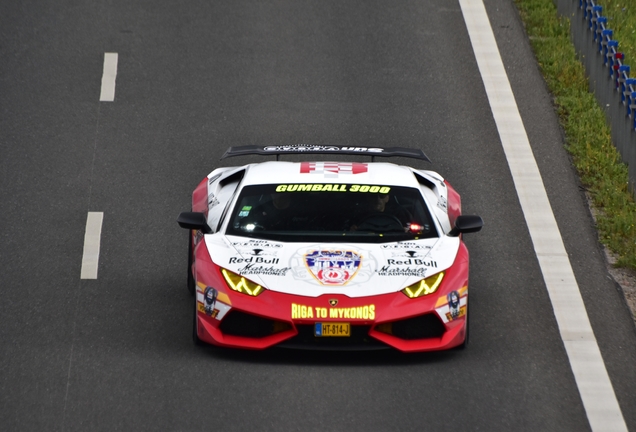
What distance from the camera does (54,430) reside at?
8945 mm

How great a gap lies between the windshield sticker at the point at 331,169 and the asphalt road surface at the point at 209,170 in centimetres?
144

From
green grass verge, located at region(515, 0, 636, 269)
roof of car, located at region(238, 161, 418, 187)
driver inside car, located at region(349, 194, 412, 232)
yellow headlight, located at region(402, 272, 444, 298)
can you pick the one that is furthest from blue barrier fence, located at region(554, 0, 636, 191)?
yellow headlight, located at region(402, 272, 444, 298)

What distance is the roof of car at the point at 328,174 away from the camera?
11.3 metres


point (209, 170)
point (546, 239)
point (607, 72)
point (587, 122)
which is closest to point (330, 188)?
point (546, 239)

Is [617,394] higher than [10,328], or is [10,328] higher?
[617,394]

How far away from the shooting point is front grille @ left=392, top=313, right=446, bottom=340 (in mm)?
9867

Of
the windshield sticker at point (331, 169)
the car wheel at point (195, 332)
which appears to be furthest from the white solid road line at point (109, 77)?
the car wheel at point (195, 332)

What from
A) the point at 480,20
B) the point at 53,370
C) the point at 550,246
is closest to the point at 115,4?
the point at 480,20

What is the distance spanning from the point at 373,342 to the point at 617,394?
1.74m

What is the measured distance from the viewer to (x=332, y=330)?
9.72 meters

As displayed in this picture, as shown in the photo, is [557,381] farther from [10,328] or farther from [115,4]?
[115,4]

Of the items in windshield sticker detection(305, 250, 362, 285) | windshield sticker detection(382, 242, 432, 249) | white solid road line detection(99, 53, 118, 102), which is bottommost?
white solid road line detection(99, 53, 118, 102)

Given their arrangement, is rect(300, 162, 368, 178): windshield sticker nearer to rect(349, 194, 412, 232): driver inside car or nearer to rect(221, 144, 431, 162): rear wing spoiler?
rect(221, 144, 431, 162): rear wing spoiler

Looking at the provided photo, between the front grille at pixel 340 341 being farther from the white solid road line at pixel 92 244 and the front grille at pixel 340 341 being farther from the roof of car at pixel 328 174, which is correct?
the white solid road line at pixel 92 244
